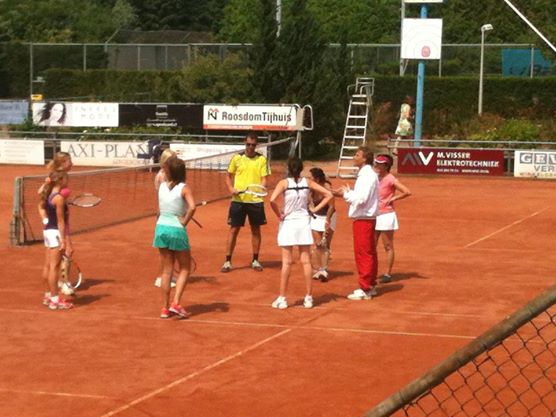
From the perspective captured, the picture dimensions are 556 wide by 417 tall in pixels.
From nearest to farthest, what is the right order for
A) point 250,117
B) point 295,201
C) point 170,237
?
point 170,237 < point 295,201 < point 250,117

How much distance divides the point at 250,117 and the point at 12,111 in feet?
40.6

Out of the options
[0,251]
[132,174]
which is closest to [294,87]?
[132,174]

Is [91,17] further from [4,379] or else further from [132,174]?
[4,379]

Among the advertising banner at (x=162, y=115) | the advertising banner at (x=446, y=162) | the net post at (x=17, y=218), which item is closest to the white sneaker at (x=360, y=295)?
the net post at (x=17, y=218)

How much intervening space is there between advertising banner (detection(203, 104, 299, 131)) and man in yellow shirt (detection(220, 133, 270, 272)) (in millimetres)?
16525

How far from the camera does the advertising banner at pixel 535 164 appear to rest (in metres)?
32.5

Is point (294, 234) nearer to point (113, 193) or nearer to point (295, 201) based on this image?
point (295, 201)

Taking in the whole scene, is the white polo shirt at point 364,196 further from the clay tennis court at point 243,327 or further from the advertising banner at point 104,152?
the advertising banner at point 104,152

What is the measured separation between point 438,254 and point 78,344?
8195mm

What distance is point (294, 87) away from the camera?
3653 cm

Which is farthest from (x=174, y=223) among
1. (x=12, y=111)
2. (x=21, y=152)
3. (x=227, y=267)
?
(x=12, y=111)

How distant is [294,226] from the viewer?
1376 cm

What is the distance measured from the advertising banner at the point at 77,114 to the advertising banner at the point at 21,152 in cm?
107

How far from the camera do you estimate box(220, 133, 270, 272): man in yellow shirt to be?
1678cm
